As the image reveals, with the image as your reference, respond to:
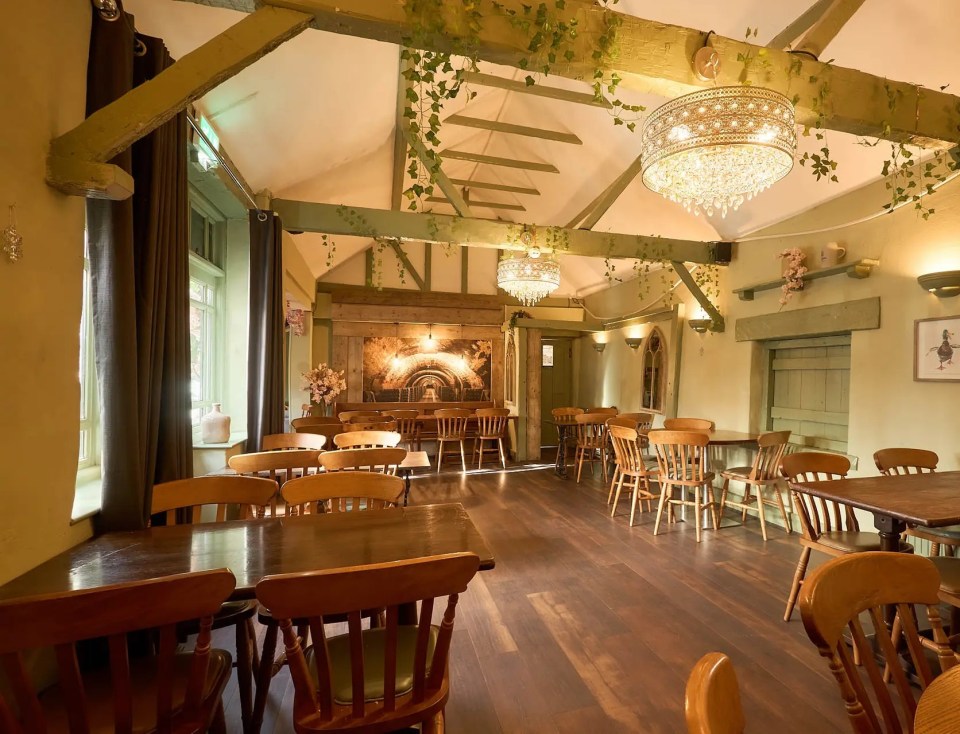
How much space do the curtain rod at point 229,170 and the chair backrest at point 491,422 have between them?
3753 mm

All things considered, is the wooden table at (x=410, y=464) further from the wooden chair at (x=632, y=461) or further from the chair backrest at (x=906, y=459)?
the chair backrest at (x=906, y=459)

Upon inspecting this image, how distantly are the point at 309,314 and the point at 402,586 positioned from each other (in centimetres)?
646

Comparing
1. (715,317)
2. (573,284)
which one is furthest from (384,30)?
(573,284)

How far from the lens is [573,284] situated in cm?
842

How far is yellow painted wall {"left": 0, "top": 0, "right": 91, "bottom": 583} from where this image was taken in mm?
1228

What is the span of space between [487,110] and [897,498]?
17.6ft

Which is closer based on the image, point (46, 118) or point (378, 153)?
point (46, 118)

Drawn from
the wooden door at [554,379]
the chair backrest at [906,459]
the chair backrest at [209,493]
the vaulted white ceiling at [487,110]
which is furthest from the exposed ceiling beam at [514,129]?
the chair backrest at [209,493]

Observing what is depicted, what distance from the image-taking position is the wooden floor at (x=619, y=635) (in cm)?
178

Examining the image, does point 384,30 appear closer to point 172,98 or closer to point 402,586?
point 172,98

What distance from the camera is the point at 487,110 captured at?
5.45 metres

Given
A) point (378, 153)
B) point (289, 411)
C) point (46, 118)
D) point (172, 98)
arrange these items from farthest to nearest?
point (289, 411)
point (378, 153)
point (172, 98)
point (46, 118)

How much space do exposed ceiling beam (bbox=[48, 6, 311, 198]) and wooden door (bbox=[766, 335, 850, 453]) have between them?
4512mm

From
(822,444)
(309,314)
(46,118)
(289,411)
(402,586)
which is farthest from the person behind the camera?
(309,314)
